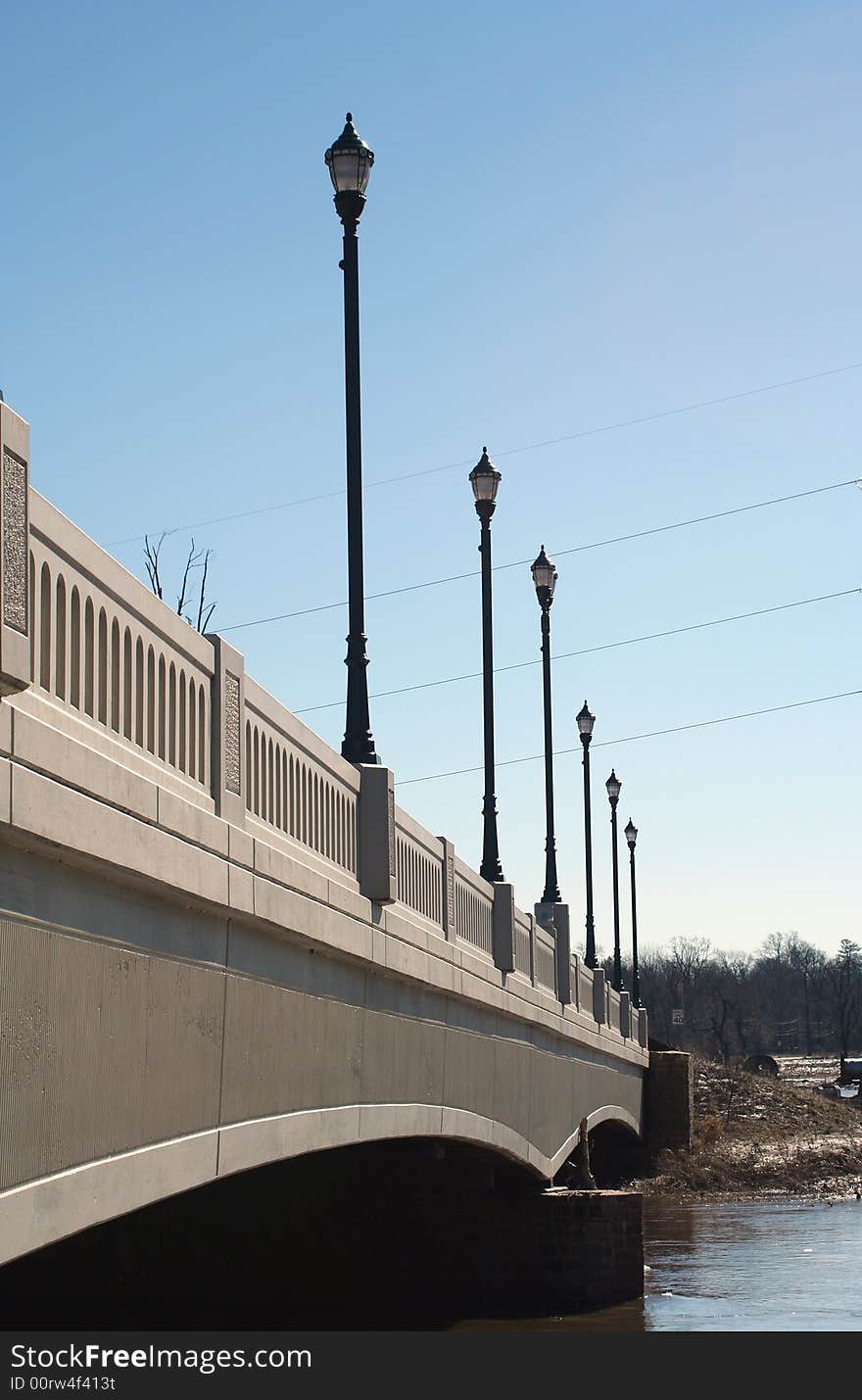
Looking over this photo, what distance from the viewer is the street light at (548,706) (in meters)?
31.8

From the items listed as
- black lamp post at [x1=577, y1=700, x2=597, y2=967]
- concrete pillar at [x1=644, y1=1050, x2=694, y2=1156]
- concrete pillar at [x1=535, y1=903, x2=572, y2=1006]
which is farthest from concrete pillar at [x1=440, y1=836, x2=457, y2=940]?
concrete pillar at [x1=644, y1=1050, x2=694, y2=1156]

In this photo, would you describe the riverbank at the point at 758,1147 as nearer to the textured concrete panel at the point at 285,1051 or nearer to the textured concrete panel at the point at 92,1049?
the textured concrete panel at the point at 285,1051

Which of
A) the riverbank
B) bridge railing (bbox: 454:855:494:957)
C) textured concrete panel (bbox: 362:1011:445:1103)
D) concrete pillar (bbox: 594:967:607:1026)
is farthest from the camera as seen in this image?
the riverbank

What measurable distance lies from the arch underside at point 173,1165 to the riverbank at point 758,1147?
32605 millimetres

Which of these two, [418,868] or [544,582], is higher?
[544,582]

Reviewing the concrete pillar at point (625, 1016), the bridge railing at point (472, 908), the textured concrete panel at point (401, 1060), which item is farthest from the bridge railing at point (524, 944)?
the concrete pillar at point (625, 1016)

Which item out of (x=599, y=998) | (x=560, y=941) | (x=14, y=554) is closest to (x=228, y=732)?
(x=14, y=554)

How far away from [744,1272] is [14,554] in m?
26.7

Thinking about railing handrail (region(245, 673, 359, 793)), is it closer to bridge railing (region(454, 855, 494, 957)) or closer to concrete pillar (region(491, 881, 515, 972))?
bridge railing (region(454, 855, 494, 957))

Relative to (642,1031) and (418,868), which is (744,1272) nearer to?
(418,868)

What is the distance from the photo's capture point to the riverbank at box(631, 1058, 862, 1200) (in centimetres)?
4875

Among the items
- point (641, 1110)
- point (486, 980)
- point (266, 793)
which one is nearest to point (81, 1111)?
point (266, 793)

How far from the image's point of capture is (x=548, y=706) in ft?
106

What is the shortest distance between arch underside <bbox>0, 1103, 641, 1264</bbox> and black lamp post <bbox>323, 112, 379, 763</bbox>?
10.4ft
